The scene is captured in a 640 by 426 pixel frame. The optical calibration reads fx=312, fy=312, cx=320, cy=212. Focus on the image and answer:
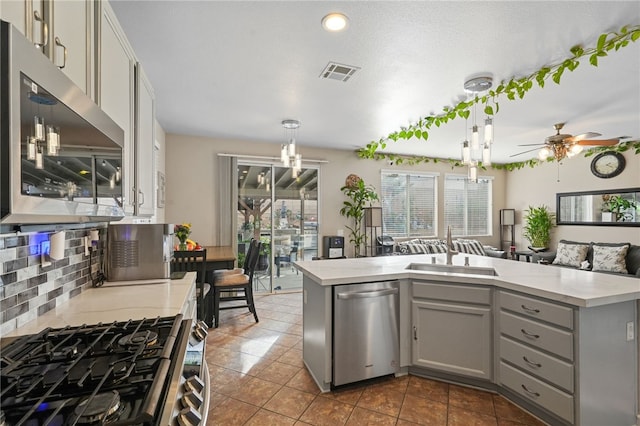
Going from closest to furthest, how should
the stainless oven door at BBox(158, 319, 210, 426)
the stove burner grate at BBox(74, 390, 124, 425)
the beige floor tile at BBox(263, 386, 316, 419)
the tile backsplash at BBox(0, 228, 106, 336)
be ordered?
1. the stove burner grate at BBox(74, 390, 124, 425)
2. the stainless oven door at BBox(158, 319, 210, 426)
3. the tile backsplash at BBox(0, 228, 106, 336)
4. the beige floor tile at BBox(263, 386, 316, 419)

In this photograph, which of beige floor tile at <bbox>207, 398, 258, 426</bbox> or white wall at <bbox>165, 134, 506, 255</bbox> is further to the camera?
white wall at <bbox>165, 134, 506, 255</bbox>

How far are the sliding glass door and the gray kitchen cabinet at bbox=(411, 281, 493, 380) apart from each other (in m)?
3.12

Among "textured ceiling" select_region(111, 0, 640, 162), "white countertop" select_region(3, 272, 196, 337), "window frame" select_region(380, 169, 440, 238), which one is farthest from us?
"window frame" select_region(380, 169, 440, 238)

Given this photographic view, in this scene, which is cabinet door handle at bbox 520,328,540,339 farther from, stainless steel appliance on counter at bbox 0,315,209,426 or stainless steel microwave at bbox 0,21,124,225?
stainless steel microwave at bbox 0,21,124,225

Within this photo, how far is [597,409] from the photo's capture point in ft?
5.79

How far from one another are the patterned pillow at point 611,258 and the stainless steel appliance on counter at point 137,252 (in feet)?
19.7

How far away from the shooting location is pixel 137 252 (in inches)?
79.3

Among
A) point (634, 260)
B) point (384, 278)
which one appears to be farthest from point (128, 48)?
point (634, 260)

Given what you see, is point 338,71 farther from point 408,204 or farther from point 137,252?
point 408,204

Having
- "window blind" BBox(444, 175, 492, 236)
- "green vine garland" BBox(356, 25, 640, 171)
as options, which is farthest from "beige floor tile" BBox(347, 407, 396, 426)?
"window blind" BBox(444, 175, 492, 236)

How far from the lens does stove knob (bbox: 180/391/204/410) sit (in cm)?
83

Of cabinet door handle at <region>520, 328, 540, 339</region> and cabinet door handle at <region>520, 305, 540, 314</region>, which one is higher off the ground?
cabinet door handle at <region>520, 305, 540, 314</region>

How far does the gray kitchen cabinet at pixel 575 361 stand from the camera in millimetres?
1745

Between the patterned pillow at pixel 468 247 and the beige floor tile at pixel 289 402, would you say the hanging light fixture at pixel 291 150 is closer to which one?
the beige floor tile at pixel 289 402
